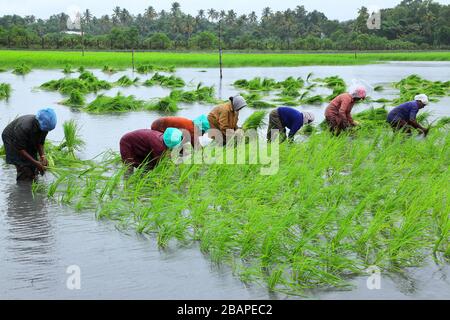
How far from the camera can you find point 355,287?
3785 millimetres

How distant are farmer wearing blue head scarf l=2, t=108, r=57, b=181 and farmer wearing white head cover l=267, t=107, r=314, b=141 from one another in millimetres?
2962

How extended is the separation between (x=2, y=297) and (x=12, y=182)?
2.88 m

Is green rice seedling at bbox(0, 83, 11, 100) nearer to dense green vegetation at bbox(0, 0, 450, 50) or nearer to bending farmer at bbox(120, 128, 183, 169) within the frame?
bending farmer at bbox(120, 128, 183, 169)

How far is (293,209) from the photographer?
4.59 m

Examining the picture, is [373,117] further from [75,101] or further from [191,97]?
[75,101]

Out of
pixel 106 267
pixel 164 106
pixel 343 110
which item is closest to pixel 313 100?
pixel 164 106

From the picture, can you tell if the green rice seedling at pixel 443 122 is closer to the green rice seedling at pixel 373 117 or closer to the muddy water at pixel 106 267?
the green rice seedling at pixel 373 117

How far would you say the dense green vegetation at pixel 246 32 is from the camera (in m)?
47.5

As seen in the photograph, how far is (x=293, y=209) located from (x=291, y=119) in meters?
3.13

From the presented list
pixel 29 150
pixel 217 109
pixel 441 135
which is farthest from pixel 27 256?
pixel 441 135

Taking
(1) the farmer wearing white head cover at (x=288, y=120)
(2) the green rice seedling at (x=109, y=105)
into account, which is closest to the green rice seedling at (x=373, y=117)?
(1) the farmer wearing white head cover at (x=288, y=120)

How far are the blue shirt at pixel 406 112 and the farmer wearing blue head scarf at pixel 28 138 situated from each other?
5.09 meters

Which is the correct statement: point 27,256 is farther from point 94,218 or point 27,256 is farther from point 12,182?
point 12,182

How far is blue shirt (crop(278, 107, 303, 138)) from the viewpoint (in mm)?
7508
